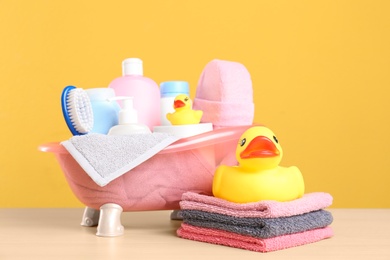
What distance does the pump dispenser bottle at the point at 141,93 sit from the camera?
3.19 feet

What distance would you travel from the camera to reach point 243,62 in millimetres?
1490

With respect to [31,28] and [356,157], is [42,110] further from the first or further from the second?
[356,157]

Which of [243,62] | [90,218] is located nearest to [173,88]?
[90,218]

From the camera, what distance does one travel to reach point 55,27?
1493mm

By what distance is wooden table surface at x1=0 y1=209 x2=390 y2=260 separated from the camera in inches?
28.1

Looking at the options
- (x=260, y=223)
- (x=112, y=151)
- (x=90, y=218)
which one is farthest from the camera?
(x=90, y=218)

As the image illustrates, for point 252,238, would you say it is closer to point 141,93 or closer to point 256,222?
point 256,222

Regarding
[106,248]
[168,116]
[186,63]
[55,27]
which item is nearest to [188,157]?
[168,116]

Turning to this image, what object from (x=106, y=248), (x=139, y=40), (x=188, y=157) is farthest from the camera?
(x=139, y=40)

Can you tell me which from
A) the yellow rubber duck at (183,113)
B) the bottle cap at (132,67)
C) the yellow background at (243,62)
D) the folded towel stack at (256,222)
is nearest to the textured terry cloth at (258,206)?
the folded towel stack at (256,222)

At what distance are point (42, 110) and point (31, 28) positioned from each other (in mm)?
193

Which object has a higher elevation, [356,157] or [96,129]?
[96,129]

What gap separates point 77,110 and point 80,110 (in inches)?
0.5

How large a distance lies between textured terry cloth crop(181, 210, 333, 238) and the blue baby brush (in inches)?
7.3
